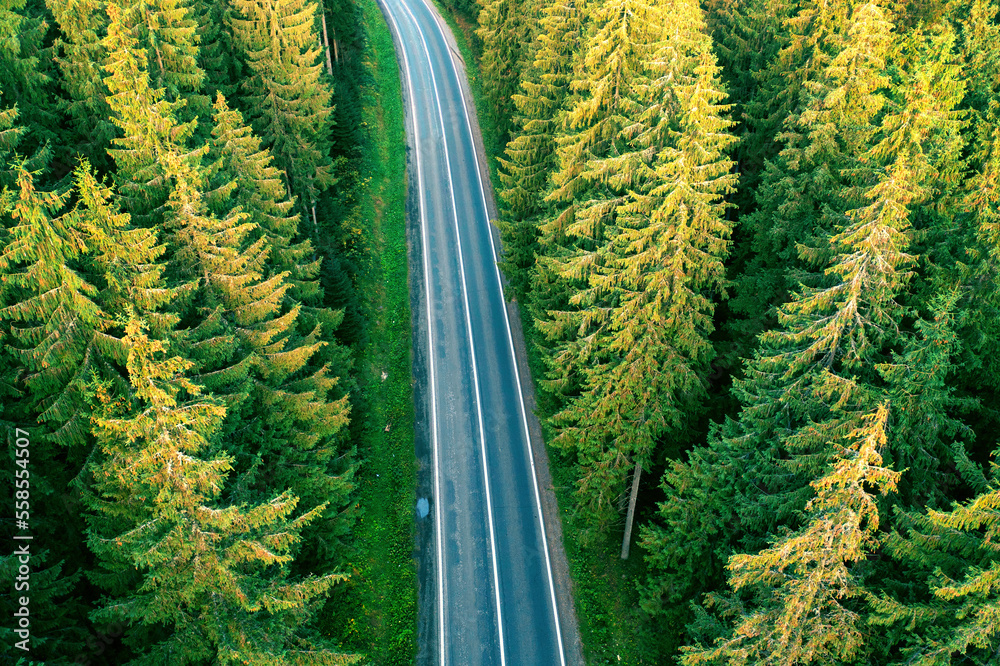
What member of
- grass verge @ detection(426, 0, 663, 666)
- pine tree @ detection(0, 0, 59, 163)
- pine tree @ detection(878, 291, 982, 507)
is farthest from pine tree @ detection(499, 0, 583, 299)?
pine tree @ detection(0, 0, 59, 163)

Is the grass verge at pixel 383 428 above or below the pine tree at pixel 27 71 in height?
below

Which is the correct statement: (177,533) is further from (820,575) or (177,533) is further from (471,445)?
(471,445)

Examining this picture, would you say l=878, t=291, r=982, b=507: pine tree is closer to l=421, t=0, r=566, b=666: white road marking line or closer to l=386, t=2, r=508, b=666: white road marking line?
l=421, t=0, r=566, b=666: white road marking line

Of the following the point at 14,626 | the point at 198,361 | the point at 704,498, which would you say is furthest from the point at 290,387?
the point at 704,498

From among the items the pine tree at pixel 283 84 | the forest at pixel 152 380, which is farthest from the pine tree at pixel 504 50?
the forest at pixel 152 380

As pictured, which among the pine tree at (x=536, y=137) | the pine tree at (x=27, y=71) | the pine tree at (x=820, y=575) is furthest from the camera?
the pine tree at (x=536, y=137)

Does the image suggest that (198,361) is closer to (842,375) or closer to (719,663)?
(719,663)

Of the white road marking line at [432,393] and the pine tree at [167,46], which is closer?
the pine tree at [167,46]

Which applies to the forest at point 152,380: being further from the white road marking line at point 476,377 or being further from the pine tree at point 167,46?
the white road marking line at point 476,377
